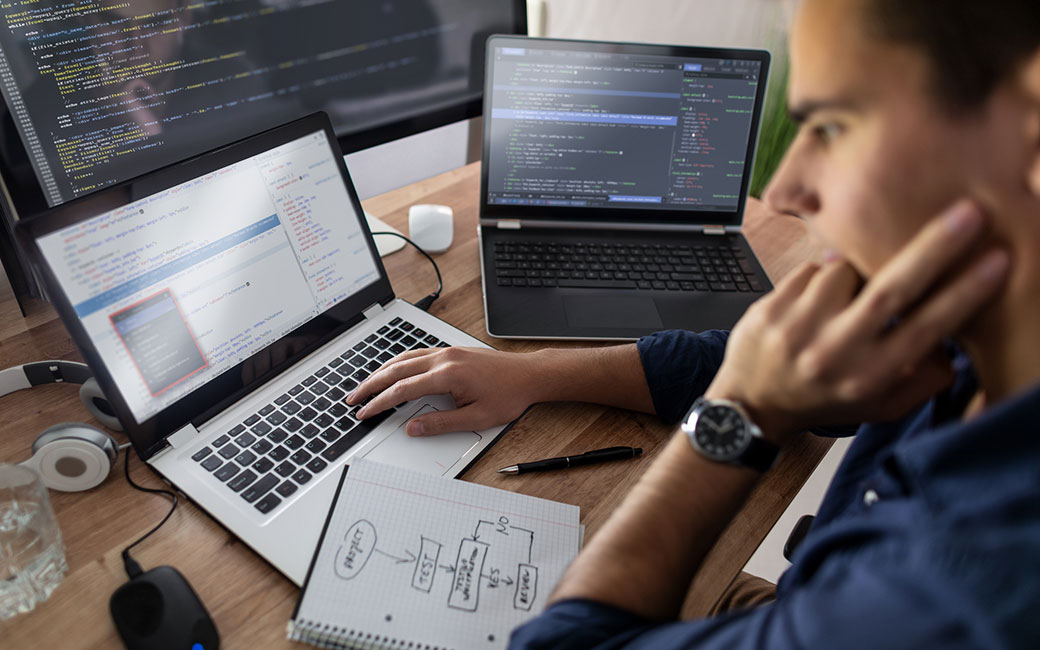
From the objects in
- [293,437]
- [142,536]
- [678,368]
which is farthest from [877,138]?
[142,536]

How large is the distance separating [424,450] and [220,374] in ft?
0.85

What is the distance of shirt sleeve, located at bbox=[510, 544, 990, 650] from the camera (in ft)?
1.34

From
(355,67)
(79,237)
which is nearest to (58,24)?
(79,237)

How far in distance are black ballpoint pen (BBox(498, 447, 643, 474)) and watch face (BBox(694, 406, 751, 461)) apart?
0.20m

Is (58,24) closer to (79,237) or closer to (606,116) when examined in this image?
(79,237)

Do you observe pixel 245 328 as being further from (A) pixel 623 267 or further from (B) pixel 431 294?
(A) pixel 623 267

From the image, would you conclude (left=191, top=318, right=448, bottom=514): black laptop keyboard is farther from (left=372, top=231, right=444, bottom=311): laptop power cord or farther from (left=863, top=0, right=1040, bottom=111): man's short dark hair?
(left=863, top=0, right=1040, bottom=111): man's short dark hair

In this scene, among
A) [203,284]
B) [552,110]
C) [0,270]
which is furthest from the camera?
[552,110]

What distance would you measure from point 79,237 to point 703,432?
0.64 meters

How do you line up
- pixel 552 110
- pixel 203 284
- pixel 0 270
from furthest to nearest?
1. pixel 552 110
2. pixel 0 270
3. pixel 203 284

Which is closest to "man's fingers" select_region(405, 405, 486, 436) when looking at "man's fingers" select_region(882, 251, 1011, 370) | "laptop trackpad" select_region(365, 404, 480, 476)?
"laptop trackpad" select_region(365, 404, 480, 476)

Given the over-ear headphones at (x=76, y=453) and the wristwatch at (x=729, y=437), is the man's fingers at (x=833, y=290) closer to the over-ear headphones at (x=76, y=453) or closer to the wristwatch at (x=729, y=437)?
the wristwatch at (x=729, y=437)

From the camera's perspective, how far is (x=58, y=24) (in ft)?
2.56

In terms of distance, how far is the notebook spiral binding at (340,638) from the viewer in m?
0.60
